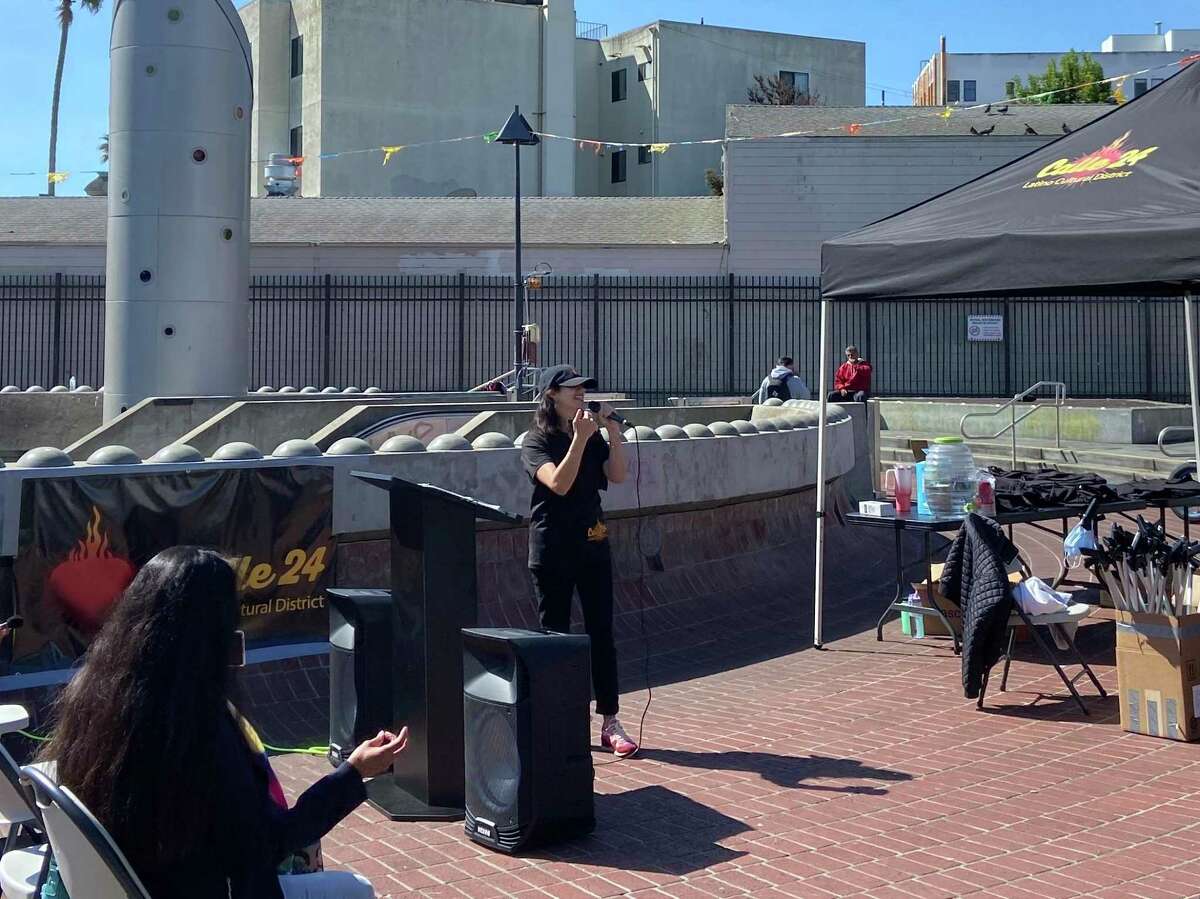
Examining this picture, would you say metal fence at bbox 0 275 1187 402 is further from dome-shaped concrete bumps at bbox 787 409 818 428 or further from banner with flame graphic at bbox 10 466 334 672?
banner with flame graphic at bbox 10 466 334 672

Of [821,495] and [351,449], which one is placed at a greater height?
[351,449]

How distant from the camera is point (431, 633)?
5230 mm

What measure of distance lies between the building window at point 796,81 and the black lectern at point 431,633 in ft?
164

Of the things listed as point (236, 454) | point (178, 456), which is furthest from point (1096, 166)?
point (178, 456)

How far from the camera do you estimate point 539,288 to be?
2652 cm

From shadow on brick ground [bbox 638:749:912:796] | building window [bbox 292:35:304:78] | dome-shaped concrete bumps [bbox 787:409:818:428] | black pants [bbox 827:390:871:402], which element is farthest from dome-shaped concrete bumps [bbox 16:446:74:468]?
building window [bbox 292:35:304:78]

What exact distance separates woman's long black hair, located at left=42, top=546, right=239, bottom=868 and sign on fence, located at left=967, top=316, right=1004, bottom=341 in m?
27.4

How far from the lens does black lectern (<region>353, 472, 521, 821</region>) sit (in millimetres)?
5211

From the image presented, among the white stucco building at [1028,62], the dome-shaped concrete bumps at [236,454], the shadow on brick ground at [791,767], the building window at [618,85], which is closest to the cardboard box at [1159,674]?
the shadow on brick ground at [791,767]

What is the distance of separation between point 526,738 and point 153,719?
8.07ft

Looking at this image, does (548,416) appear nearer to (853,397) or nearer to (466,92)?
(853,397)

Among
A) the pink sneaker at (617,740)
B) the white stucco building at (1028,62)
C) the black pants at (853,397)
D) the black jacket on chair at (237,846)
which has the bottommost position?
the pink sneaker at (617,740)

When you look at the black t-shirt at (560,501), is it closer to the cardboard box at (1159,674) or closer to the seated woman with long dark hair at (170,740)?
the cardboard box at (1159,674)

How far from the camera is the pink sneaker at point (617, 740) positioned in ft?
20.1
